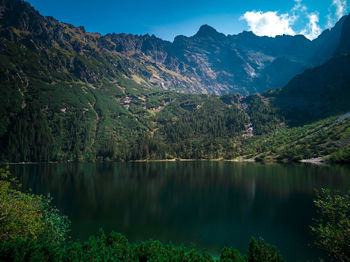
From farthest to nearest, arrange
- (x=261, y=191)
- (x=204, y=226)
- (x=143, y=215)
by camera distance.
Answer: (x=261, y=191) < (x=143, y=215) < (x=204, y=226)

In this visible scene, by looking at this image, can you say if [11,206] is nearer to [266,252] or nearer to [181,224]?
[266,252]

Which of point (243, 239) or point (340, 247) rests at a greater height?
point (340, 247)

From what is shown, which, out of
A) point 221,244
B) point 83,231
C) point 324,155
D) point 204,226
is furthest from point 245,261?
point 324,155

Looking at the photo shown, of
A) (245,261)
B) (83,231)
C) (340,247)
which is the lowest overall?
(83,231)

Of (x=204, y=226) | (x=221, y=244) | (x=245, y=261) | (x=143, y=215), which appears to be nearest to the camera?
(x=245, y=261)

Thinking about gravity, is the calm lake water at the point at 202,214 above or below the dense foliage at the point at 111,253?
below

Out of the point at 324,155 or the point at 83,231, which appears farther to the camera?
the point at 324,155

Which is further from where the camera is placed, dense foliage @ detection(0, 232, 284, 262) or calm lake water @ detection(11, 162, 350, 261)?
calm lake water @ detection(11, 162, 350, 261)

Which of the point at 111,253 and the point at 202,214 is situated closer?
the point at 111,253

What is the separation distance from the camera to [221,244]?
41.0m

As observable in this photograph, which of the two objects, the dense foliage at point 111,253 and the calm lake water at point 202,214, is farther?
the calm lake water at point 202,214

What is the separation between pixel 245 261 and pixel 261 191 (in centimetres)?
6894

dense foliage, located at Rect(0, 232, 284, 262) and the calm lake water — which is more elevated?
dense foliage, located at Rect(0, 232, 284, 262)

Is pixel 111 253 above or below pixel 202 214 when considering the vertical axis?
above
